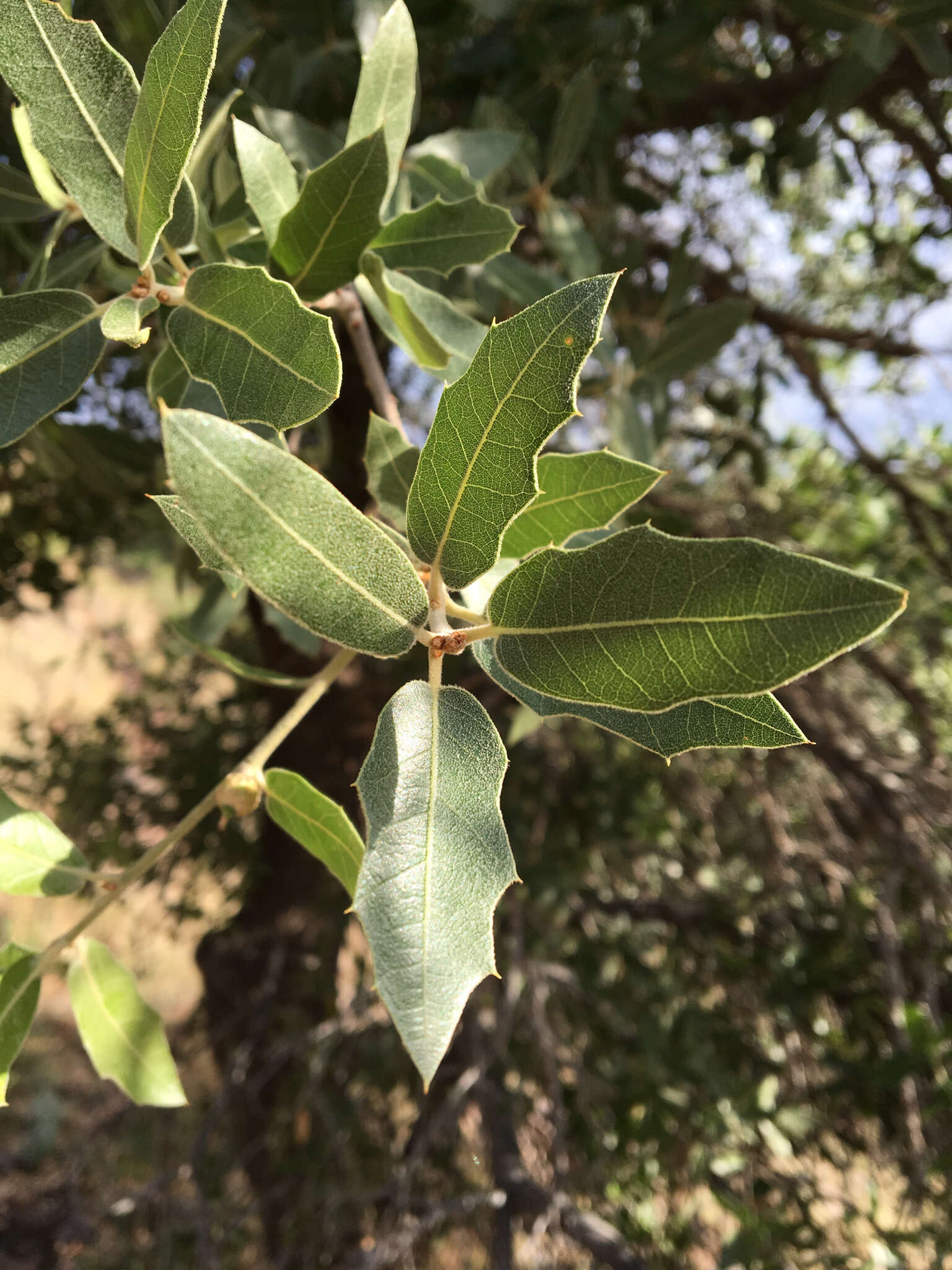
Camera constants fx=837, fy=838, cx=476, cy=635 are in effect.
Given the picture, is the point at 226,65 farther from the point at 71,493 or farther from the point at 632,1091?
the point at 632,1091

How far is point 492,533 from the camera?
54cm

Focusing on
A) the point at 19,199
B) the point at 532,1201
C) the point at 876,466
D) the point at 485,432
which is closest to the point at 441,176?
the point at 19,199

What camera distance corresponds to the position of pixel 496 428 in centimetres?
51

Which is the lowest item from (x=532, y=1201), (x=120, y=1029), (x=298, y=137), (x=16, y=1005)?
(x=532, y=1201)

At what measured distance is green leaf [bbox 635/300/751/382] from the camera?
56.9 inches

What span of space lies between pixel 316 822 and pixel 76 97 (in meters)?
0.55

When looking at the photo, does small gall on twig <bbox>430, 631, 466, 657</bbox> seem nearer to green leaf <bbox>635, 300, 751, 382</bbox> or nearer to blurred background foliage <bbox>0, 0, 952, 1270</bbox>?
blurred background foliage <bbox>0, 0, 952, 1270</bbox>

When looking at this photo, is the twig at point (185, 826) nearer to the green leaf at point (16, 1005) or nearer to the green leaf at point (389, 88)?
the green leaf at point (16, 1005)

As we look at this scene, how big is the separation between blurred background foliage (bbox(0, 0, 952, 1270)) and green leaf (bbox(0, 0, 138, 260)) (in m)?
0.22

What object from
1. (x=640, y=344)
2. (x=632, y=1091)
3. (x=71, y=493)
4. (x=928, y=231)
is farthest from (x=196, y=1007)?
(x=928, y=231)

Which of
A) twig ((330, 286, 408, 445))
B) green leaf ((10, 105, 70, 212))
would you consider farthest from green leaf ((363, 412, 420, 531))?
green leaf ((10, 105, 70, 212))

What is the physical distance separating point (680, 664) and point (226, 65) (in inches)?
37.0

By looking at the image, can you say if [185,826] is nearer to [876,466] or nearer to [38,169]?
[38,169]

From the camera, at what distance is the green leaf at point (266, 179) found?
2.22 ft
